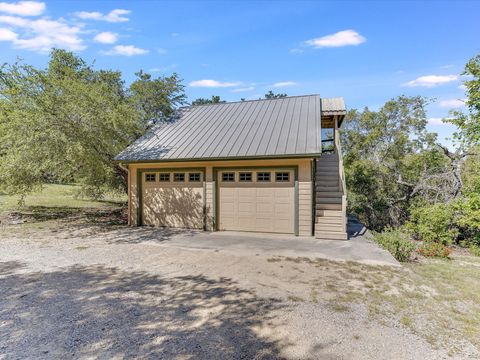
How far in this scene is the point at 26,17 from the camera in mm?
8672

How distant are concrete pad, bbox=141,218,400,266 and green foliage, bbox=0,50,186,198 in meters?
4.36

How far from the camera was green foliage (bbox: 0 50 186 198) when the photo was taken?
29.4ft

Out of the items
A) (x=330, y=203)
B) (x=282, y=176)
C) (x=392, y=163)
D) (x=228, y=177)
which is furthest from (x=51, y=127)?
(x=392, y=163)

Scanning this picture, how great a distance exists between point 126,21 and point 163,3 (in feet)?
5.05

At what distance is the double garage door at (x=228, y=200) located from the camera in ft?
29.7

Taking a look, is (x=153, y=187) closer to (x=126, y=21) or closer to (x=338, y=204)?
(x=126, y=21)

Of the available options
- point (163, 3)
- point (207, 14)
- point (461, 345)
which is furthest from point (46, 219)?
point (461, 345)

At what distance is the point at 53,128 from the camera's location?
9188mm

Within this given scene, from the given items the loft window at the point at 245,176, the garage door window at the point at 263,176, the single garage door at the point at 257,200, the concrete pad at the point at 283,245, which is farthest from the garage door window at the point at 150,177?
the garage door window at the point at 263,176

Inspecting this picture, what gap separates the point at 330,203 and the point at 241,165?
3.23 meters

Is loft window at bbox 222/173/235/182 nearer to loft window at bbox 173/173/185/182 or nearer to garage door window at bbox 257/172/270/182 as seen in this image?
garage door window at bbox 257/172/270/182

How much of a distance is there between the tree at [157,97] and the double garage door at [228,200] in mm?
4313

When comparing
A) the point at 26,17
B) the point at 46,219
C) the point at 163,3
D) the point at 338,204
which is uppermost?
the point at 163,3

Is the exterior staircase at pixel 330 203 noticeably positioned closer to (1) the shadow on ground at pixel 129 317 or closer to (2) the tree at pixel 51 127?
(1) the shadow on ground at pixel 129 317
